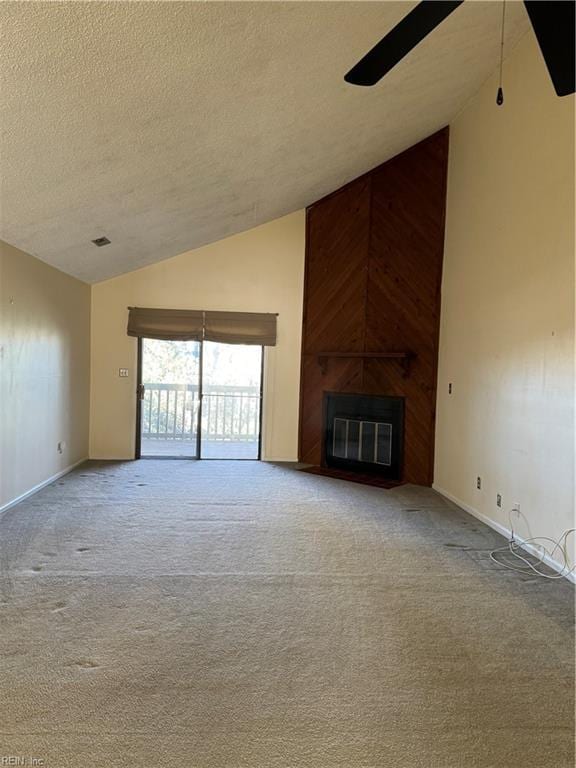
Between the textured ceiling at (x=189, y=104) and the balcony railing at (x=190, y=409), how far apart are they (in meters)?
2.09

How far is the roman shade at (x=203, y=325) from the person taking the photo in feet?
20.7

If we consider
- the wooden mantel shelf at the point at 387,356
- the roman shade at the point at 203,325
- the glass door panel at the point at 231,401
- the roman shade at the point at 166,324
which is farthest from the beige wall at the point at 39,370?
the wooden mantel shelf at the point at 387,356

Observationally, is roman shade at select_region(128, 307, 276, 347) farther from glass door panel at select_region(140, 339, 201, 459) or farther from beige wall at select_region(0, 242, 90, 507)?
beige wall at select_region(0, 242, 90, 507)

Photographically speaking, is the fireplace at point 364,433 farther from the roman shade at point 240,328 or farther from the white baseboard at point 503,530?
the roman shade at point 240,328

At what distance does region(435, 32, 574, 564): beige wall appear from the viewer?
10.6 ft

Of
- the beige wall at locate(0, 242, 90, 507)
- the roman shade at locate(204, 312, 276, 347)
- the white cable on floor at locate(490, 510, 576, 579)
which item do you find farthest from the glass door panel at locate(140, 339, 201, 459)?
the white cable on floor at locate(490, 510, 576, 579)

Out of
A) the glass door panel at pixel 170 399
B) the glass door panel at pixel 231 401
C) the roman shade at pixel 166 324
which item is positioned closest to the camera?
the roman shade at pixel 166 324

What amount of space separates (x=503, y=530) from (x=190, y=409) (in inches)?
168

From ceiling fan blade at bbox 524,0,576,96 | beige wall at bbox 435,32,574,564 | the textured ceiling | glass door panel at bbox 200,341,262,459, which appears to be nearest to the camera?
ceiling fan blade at bbox 524,0,576,96

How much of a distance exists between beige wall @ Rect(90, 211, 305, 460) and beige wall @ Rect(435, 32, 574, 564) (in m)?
2.17

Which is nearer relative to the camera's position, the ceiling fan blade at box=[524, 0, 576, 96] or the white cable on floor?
the ceiling fan blade at box=[524, 0, 576, 96]

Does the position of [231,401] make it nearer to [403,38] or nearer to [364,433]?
[364,433]

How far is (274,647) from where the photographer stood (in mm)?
2195

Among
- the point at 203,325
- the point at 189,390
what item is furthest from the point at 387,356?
the point at 189,390
